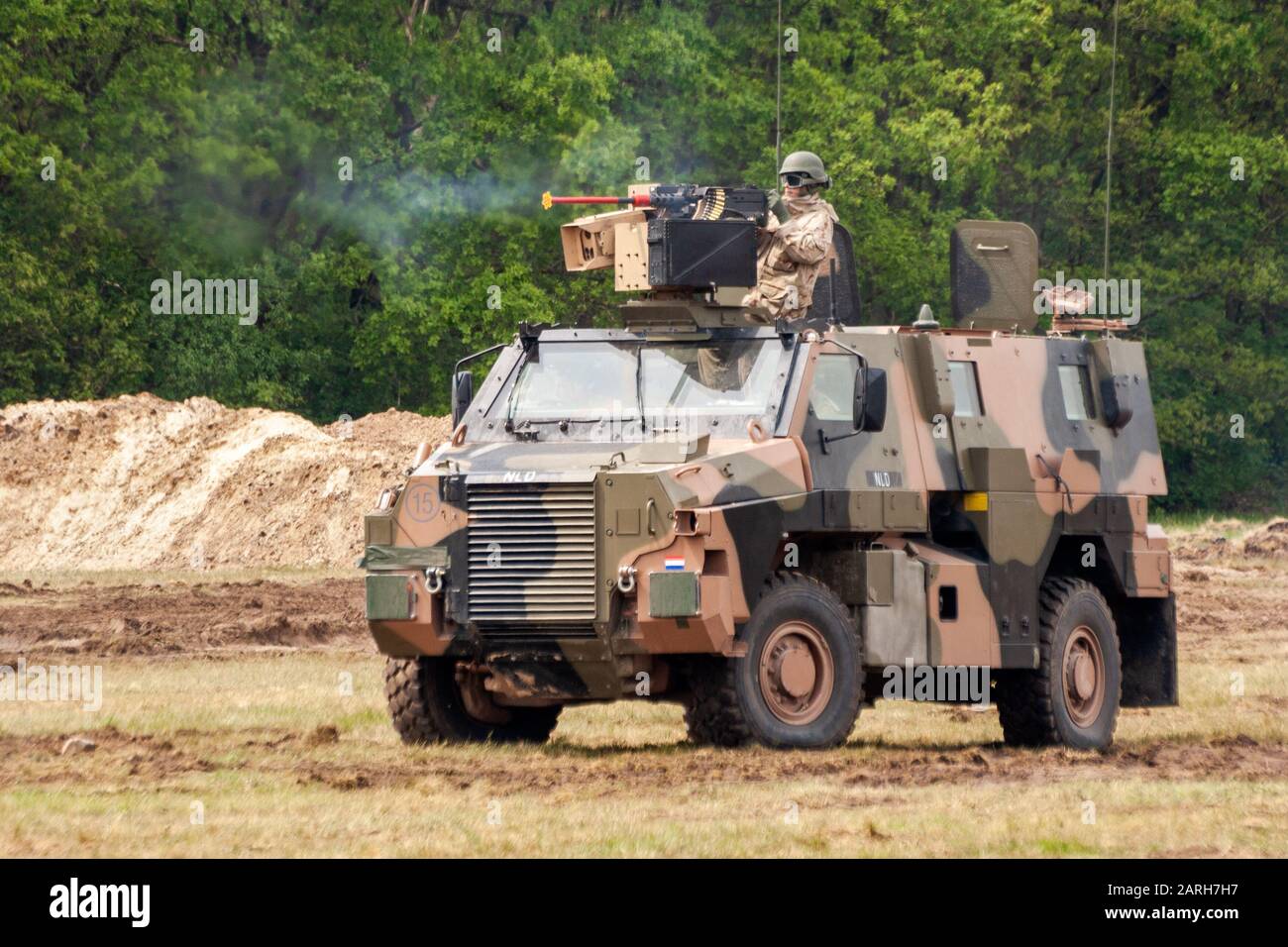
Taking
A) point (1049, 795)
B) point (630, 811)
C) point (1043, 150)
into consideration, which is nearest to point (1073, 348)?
point (1049, 795)

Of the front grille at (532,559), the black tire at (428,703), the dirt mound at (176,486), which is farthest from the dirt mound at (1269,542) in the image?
the front grille at (532,559)

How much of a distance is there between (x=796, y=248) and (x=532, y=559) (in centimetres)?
351

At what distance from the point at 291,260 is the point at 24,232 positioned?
466cm

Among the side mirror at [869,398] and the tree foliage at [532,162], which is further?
the tree foliage at [532,162]

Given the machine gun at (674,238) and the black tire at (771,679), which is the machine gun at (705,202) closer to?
the machine gun at (674,238)

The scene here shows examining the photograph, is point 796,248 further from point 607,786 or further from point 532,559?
point 607,786

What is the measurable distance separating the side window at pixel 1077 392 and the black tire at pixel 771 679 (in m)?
3.17

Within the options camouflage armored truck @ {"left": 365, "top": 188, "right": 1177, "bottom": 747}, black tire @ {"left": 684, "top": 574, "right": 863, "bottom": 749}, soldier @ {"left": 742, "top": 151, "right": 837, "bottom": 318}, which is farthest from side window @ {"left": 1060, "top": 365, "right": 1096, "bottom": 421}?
black tire @ {"left": 684, "top": 574, "right": 863, "bottom": 749}

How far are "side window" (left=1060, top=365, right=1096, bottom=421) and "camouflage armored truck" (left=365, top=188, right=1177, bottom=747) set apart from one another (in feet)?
0.08

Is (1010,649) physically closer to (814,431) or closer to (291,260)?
(814,431)

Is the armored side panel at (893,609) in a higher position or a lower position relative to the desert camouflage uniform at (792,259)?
lower

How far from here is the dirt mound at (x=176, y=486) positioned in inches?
1500

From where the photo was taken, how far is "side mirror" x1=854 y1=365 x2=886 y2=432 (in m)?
16.9

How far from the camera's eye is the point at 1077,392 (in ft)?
64.0
